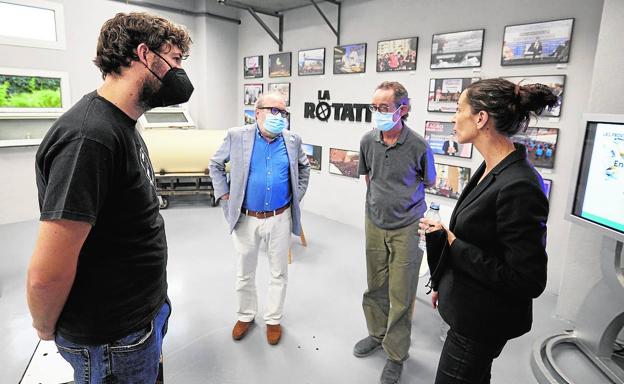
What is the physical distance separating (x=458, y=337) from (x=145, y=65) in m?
1.46

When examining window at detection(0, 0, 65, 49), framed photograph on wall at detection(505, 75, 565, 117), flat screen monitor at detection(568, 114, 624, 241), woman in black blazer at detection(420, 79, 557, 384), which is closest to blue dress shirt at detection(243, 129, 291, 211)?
woman in black blazer at detection(420, 79, 557, 384)

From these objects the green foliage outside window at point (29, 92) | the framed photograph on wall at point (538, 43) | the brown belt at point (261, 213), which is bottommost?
the brown belt at point (261, 213)

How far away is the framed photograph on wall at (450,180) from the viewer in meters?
3.67

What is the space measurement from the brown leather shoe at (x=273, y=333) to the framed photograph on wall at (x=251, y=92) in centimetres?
429

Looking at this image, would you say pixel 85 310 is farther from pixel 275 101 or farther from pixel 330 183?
pixel 330 183

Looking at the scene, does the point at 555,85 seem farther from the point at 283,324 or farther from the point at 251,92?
the point at 251,92

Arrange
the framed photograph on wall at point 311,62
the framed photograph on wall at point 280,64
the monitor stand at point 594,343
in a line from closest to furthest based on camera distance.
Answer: the monitor stand at point 594,343 → the framed photograph on wall at point 311,62 → the framed photograph on wall at point 280,64

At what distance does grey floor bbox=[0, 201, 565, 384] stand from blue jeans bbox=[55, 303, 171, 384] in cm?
104

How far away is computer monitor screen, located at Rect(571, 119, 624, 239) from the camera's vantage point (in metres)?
2.11

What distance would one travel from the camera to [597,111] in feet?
8.38

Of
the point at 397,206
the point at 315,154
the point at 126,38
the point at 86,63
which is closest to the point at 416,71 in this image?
the point at 315,154

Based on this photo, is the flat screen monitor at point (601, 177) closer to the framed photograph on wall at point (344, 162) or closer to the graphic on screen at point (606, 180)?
the graphic on screen at point (606, 180)

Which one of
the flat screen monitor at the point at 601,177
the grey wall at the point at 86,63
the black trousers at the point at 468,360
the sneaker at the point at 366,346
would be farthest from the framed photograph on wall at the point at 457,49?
the grey wall at the point at 86,63

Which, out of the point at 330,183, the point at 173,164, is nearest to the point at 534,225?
the point at 330,183
